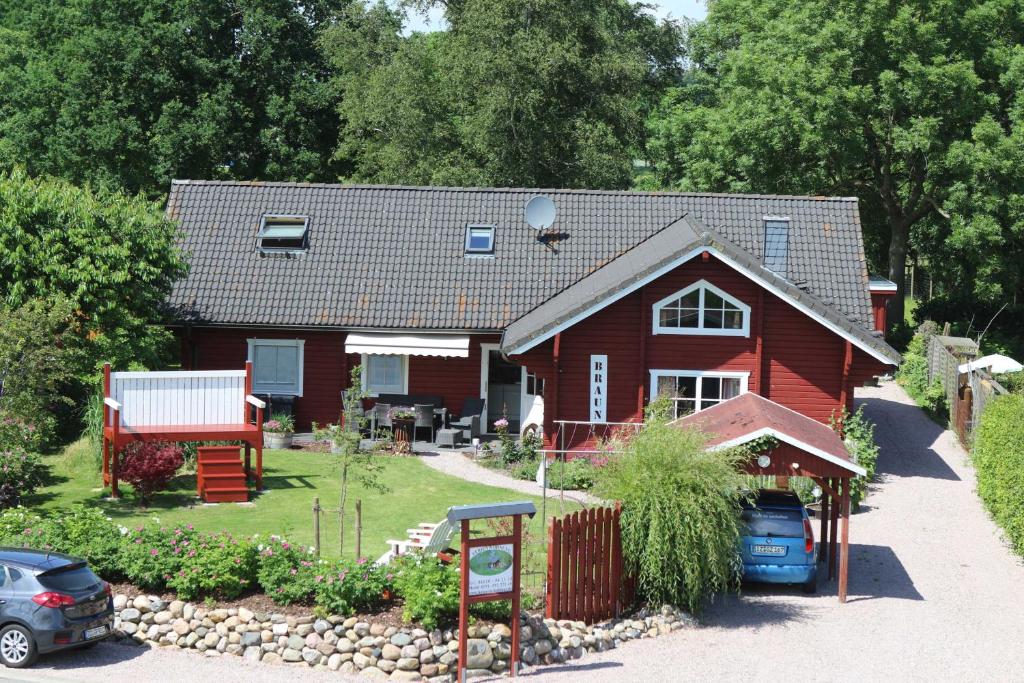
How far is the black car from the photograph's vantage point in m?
15.3

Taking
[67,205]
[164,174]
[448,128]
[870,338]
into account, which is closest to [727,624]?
[870,338]

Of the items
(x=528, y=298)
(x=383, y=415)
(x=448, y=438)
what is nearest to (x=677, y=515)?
(x=448, y=438)

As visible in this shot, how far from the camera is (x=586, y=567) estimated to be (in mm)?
17203

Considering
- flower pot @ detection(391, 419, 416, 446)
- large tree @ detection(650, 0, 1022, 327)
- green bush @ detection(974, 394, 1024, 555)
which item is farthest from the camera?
large tree @ detection(650, 0, 1022, 327)

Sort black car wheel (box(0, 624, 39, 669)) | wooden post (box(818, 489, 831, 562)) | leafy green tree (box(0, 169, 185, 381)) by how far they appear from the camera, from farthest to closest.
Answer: leafy green tree (box(0, 169, 185, 381)) < wooden post (box(818, 489, 831, 562)) < black car wheel (box(0, 624, 39, 669))

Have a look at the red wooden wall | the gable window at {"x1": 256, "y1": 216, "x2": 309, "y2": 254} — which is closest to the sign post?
the red wooden wall

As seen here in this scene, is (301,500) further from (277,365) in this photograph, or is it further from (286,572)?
(277,365)

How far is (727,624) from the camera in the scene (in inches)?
708

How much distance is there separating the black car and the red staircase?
694cm

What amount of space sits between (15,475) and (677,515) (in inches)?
465

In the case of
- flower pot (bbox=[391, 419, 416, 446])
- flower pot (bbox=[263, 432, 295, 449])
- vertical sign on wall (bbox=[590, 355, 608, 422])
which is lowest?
flower pot (bbox=[263, 432, 295, 449])

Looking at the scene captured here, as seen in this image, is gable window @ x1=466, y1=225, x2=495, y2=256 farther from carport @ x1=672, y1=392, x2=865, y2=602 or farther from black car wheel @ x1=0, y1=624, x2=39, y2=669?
black car wheel @ x1=0, y1=624, x2=39, y2=669

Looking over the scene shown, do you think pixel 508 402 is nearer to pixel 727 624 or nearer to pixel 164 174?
pixel 727 624

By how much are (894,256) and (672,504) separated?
33479mm
